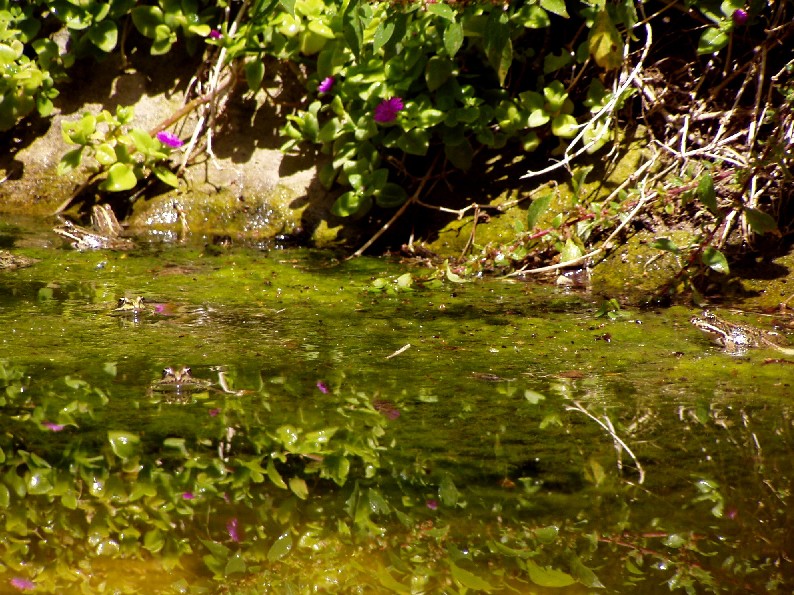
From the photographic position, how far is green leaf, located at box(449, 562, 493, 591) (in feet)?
3.79

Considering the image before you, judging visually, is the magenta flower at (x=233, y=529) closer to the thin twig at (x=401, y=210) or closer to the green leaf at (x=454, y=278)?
the green leaf at (x=454, y=278)

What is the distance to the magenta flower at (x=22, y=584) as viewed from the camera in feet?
3.76

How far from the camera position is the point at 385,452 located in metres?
1.58

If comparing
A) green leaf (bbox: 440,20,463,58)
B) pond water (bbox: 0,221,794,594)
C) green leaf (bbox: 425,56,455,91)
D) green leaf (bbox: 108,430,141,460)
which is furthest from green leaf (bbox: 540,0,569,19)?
green leaf (bbox: 108,430,141,460)

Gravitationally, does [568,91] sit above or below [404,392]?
above

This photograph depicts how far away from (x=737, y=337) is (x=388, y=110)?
4.90 feet

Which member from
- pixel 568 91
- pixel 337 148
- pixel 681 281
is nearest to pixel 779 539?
pixel 681 281

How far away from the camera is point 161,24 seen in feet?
→ 13.6

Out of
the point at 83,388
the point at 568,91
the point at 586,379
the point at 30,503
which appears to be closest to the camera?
the point at 30,503

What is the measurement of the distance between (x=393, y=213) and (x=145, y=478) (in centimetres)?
226

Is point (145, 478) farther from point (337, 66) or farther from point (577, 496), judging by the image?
point (337, 66)

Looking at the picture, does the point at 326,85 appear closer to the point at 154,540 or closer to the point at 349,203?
the point at 349,203

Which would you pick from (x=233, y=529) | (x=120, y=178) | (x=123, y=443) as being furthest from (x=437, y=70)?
(x=233, y=529)

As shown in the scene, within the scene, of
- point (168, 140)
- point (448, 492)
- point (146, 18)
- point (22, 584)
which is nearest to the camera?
point (22, 584)
